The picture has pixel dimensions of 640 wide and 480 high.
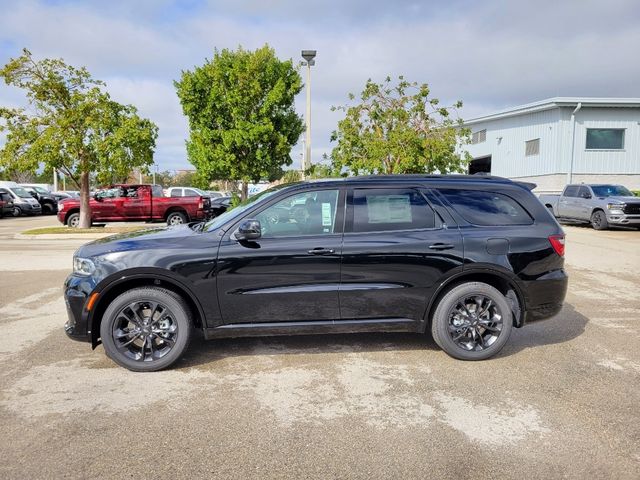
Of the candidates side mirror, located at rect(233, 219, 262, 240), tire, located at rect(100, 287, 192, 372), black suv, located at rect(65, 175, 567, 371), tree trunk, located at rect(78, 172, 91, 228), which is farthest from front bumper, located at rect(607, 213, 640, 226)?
tree trunk, located at rect(78, 172, 91, 228)


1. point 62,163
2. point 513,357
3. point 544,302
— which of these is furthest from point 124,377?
point 62,163

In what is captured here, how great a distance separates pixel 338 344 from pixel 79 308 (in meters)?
2.49

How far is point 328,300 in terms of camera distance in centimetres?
454

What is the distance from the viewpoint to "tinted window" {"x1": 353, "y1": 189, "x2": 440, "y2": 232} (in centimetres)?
469

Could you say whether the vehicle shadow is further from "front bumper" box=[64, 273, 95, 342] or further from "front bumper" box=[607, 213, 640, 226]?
"front bumper" box=[607, 213, 640, 226]

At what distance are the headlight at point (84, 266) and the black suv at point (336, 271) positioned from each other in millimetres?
13

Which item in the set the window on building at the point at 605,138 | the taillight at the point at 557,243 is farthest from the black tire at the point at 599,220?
the taillight at the point at 557,243

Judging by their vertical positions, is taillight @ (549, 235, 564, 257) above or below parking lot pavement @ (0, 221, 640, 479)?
above

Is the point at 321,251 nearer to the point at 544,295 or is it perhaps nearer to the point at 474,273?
the point at 474,273

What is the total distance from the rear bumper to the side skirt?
3.60ft

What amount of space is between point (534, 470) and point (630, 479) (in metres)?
0.51

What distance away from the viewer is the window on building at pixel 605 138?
27.8 m

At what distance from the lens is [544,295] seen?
484 cm

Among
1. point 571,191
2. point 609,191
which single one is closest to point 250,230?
point 609,191
